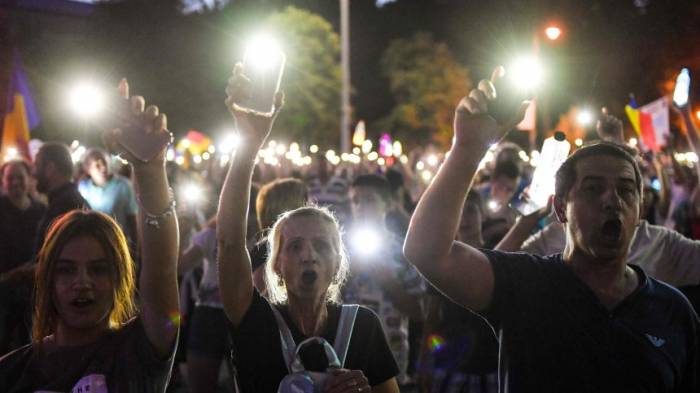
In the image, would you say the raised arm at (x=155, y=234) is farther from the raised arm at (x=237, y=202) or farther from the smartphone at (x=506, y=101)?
the smartphone at (x=506, y=101)

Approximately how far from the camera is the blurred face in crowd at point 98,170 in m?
9.41

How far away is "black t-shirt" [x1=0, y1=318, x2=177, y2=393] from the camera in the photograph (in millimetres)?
3031

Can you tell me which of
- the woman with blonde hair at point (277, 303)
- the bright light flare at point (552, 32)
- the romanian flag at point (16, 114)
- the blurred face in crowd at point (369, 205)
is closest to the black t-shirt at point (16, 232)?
the blurred face in crowd at point (369, 205)

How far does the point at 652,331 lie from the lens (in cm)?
295

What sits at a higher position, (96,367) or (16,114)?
(16,114)

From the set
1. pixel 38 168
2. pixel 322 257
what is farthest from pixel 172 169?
pixel 322 257

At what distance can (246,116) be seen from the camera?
11.1 feet

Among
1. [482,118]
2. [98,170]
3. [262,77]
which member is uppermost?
[98,170]

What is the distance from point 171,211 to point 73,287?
42 centimetres

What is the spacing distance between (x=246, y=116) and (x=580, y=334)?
1.37m

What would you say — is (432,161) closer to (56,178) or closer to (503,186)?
(503,186)

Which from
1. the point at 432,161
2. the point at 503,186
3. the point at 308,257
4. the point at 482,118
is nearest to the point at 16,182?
the point at 503,186

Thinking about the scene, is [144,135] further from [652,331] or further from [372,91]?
[372,91]

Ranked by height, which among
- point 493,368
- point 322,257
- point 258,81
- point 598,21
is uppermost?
point 598,21
